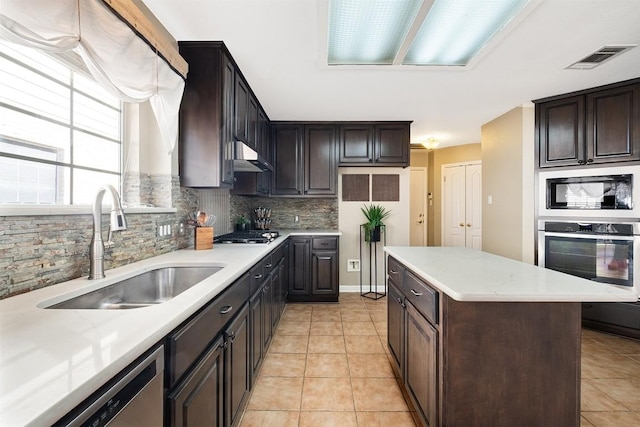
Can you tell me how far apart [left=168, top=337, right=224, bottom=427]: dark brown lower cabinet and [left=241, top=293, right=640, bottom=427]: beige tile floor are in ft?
2.05

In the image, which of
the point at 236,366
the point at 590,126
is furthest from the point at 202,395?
the point at 590,126

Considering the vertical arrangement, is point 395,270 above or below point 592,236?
below

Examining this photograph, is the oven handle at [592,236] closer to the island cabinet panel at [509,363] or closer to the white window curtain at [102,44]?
the island cabinet panel at [509,363]

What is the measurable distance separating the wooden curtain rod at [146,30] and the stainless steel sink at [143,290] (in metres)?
1.32

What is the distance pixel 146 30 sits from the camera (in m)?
1.58

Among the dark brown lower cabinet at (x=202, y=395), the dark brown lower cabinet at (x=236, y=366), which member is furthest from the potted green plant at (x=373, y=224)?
the dark brown lower cabinet at (x=202, y=395)

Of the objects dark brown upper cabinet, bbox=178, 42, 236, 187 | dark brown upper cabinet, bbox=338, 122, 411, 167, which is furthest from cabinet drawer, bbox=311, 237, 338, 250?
dark brown upper cabinet, bbox=178, 42, 236, 187

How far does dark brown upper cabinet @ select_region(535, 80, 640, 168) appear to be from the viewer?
106 inches

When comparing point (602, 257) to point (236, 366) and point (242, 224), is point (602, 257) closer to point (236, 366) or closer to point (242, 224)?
point (236, 366)

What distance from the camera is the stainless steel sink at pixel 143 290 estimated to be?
1176mm

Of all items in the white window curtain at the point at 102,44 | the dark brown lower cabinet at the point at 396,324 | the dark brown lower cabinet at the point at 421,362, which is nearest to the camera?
the white window curtain at the point at 102,44

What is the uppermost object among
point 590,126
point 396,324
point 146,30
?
point 146,30

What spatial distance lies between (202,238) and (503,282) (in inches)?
78.5

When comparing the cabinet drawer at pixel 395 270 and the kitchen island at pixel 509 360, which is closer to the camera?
the kitchen island at pixel 509 360
